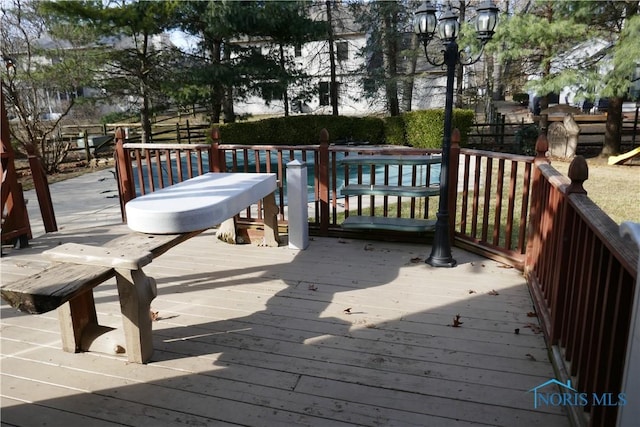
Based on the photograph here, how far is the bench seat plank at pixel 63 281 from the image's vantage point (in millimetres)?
1813

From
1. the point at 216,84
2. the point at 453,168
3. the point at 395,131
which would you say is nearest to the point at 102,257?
the point at 453,168

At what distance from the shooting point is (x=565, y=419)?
74.5 inches

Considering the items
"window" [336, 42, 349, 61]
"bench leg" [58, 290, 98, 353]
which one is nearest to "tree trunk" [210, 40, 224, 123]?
"window" [336, 42, 349, 61]

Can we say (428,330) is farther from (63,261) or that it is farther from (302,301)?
(63,261)

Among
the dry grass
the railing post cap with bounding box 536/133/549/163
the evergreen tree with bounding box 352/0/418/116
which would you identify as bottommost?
the dry grass

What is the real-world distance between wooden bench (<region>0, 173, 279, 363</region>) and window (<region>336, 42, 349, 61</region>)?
16709mm

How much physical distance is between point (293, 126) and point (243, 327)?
12.6 metres

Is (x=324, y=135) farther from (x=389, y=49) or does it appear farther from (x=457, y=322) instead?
(x=389, y=49)

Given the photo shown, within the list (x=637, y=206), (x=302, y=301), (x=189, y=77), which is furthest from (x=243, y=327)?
(x=189, y=77)

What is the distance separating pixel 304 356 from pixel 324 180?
230cm

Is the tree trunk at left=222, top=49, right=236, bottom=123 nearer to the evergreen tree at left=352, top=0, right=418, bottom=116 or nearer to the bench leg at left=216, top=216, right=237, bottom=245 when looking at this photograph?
the evergreen tree at left=352, top=0, right=418, bottom=116

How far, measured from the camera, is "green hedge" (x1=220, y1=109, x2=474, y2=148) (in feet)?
44.3

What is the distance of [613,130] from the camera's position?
10.7 metres

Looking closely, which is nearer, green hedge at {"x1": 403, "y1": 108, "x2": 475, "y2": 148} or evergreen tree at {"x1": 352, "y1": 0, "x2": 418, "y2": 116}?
green hedge at {"x1": 403, "y1": 108, "x2": 475, "y2": 148}
